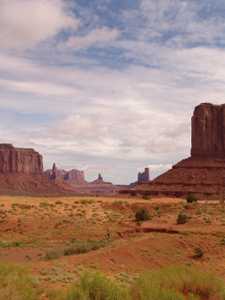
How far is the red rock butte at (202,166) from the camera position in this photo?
87188 mm

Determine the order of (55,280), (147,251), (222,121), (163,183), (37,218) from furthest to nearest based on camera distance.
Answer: (222,121) < (163,183) < (37,218) < (147,251) < (55,280)

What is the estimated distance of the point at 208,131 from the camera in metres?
114

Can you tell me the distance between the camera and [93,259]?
63.6ft

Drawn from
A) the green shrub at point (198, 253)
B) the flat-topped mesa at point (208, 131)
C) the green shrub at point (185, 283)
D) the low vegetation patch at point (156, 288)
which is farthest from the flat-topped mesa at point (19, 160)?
the low vegetation patch at point (156, 288)

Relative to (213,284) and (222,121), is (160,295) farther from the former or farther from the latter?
(222,121)

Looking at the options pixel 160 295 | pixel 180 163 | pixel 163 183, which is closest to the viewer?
pixel 160 295

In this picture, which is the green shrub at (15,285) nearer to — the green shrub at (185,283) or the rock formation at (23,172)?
the green shrub at (185,283)

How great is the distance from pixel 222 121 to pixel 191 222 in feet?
269

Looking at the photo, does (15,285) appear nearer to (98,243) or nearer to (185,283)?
(185,283)

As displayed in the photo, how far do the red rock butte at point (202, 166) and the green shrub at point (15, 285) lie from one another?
2733 inches

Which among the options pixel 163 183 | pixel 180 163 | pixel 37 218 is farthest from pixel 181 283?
A: pixel 180 163

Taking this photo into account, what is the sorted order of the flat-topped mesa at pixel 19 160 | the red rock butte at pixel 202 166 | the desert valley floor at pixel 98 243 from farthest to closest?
1. the flat-topped mesa at pixel 19 160
2. the red rock butte at pixel 202 166
3. the desert valley floor at pixel 98 243

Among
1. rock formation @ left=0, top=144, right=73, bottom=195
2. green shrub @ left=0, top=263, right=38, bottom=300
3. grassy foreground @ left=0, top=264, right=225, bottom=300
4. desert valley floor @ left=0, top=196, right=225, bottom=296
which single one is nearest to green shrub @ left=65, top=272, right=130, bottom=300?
grassy foreground @ left=0, top=264, right=225, bottom=300

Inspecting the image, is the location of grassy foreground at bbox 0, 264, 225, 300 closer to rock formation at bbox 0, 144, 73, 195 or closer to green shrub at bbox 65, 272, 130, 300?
green shrub at bbox 65, 272, 130, 300
